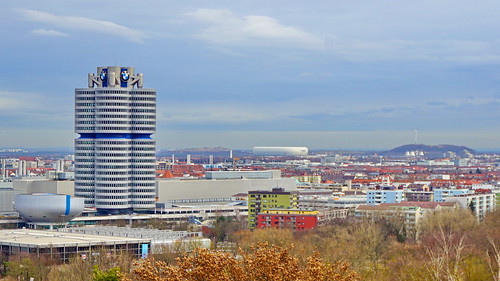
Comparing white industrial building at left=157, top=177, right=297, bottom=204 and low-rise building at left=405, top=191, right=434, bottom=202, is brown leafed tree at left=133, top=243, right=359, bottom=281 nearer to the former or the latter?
white industrial building at left=157, top=177, right=297, bottom=204

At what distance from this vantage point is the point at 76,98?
95.8m

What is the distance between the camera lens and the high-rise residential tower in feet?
308

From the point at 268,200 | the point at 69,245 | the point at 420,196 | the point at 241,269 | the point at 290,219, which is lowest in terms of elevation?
the point at 290,219

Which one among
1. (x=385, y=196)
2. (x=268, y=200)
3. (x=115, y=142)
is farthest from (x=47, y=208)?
(x=385, y=196)

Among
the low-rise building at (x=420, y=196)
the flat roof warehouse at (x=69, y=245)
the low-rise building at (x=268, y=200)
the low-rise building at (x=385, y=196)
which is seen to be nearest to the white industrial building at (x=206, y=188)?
the low-rise building at (x=268, y=200)

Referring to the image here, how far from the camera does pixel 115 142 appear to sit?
94.1 meters

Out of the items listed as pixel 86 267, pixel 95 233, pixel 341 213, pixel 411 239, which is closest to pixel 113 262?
pixel 86 267

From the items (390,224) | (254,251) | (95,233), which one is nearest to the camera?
(254,251)

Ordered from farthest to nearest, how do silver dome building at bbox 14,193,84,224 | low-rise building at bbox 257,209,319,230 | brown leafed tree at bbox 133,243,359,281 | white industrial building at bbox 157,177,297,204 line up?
white industrial building at bbox 157,177,297,204 < low-rise building at bbox 257,209,319,230 < silver dome building at bbox 14,193,84,224 < brown leafed tree at bbox 133,243,359,281

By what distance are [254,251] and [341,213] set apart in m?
71.6

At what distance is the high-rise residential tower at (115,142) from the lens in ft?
308

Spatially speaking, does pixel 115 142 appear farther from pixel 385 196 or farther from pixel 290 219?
pixel 385 196

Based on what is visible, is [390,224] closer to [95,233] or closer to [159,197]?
[95,233]

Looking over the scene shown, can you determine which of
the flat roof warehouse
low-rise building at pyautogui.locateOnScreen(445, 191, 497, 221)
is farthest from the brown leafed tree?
low-rise building at pyautogui.locateOnScreen(445, 191, 497, 221)
